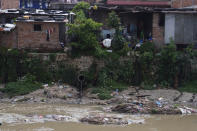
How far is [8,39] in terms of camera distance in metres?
20.4

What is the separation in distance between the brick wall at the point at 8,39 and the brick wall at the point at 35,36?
0.28 meters

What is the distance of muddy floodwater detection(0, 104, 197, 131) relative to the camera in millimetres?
13409

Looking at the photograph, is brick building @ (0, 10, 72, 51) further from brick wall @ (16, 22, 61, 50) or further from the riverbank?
the riverbank

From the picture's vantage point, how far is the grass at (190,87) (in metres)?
19.0

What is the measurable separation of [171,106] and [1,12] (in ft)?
37.0

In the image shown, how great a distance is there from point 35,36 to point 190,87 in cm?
837

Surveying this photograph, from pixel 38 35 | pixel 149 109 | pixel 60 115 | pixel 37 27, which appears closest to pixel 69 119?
pixel 60 115

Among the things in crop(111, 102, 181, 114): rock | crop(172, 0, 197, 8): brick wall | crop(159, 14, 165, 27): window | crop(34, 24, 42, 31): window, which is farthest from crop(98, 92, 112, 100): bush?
crop(172, 0, 197, 8): brick wall

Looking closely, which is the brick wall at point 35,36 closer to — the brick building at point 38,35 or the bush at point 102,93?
the brick building at point 38,35

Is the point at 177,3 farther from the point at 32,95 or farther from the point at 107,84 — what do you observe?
the point at 32,95

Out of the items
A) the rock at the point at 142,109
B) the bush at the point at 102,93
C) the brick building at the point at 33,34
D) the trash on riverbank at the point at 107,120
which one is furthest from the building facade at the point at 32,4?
the trash on riverbank at the point at 107,120

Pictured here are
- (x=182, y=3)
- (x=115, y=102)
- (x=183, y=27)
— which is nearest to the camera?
(x=115, y=102)

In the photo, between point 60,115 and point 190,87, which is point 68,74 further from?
point 190,87

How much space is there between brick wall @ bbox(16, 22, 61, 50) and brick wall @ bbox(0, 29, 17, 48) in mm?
282
